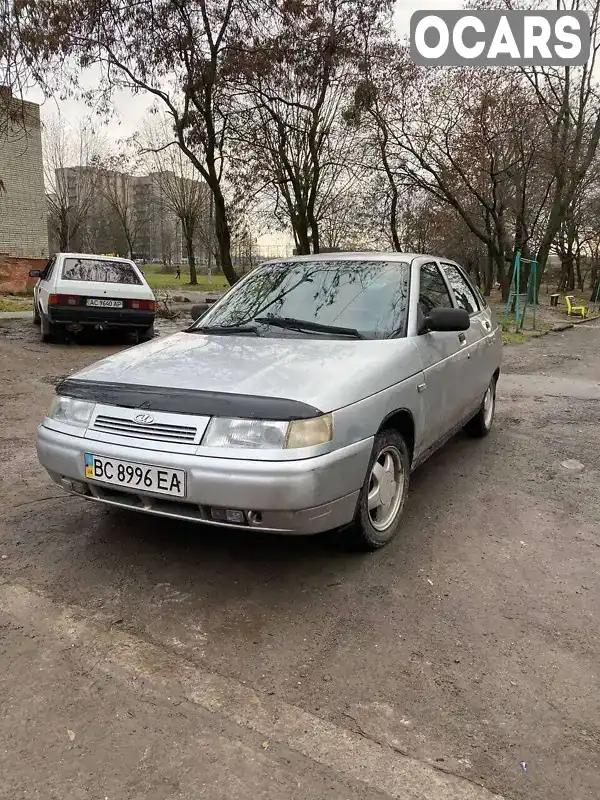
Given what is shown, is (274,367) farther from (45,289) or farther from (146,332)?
(45,289)

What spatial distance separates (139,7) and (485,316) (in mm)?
12851

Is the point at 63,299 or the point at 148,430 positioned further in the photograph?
the point at 63,299

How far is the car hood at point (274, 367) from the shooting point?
9.43 feet

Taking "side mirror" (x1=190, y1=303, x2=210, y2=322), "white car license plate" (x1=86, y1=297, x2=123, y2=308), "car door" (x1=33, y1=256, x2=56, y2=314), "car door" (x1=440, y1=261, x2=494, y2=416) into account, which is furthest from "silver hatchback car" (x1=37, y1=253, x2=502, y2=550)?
"car door" (x1=33, y1=256, x2=56, y2=314)

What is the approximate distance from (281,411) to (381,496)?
0.93m

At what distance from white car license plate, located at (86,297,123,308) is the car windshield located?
6.15m

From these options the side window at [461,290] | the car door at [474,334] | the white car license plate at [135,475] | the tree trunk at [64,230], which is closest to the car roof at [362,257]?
the side window at [461,290]

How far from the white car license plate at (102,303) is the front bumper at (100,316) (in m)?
0.05

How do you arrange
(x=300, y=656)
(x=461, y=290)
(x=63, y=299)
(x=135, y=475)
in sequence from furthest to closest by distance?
(x=63, y=299), (x=461, y=290), (x=135, y=475), (x=300, y=656)

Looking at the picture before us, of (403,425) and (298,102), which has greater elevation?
(298,102)

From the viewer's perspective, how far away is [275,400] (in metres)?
2.73

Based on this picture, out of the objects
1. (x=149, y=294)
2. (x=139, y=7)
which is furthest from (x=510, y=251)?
(x=149, y=294)

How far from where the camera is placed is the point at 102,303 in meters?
10.1

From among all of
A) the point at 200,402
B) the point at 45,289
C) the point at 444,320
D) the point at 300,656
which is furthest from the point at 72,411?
the point at 45,289
